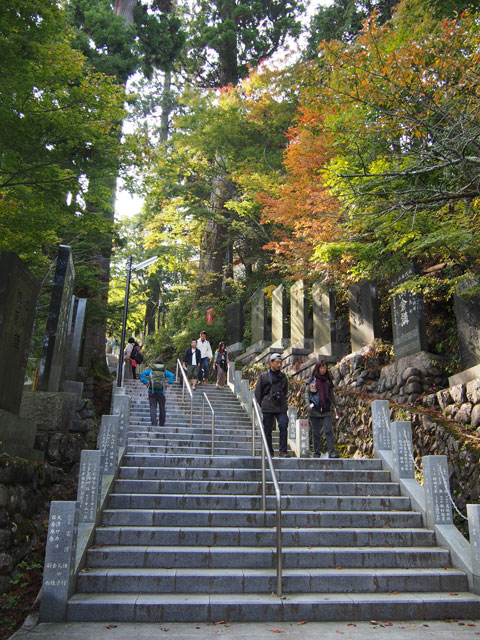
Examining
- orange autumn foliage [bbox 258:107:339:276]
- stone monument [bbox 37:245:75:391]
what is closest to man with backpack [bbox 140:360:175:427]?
stone monument [bbox 37:245:75:391]

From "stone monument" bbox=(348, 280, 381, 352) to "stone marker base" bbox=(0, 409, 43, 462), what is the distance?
8435 mm

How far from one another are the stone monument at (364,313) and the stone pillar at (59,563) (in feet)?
31.0

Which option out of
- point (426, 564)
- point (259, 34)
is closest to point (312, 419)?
point (426, 564)

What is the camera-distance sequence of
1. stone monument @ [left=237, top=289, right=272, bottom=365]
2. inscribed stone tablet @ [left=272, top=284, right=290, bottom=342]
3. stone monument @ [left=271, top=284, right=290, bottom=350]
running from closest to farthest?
stone monument @ [left=271, top=284, right=290, bottom=350] < inscribed stone tablet @ [left=272, top=284, right=290, bottom=342] < stone monument @ [left=237, top=289, right=272, bottom=365]

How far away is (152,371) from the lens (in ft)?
34.5

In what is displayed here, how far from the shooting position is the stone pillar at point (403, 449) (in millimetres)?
7516

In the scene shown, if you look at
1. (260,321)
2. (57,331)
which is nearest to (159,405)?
→ (57,331)

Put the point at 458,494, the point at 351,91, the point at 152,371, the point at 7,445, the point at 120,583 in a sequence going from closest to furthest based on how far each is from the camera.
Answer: the point at 120,583 → the point at 7,445 → the point at 458,494 → the point at 351,91 → the point at 152,371

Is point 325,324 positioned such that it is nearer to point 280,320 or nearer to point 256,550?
point 280,320

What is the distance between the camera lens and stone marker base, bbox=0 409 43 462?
6801 millimetres

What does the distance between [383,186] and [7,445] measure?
23.6 ft

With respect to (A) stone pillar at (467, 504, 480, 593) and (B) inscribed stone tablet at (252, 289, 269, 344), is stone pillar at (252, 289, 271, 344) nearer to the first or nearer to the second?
(B) inscribed stone tablet at (252, 289, 269, 344)

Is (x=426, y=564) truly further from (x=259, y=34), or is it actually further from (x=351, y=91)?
(x=259, y=34)

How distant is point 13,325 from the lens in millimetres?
7469
